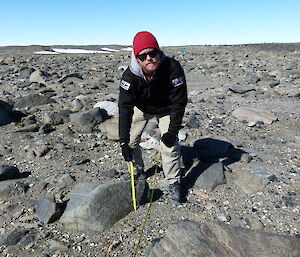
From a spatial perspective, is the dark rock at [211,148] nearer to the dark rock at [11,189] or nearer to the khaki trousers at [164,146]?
the khaki trousers at [164,146]

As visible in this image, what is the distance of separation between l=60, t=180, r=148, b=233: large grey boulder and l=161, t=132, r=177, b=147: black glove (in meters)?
0.84

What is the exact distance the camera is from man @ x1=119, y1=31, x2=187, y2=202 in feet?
13.1

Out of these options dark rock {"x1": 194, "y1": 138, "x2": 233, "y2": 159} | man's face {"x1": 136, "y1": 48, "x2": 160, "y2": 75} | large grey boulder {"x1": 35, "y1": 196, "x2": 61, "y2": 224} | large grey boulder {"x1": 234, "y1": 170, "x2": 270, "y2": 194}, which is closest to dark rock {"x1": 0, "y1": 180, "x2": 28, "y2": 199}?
large grey boulder {"x1": 35, "y1": 196, "x2": 61, "y2": 224}

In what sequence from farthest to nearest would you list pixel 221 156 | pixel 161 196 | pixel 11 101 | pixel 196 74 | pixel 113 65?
pixel 113 65, pixel 196 74, pixel 11 101, pixel 221 156, pixel 161 196

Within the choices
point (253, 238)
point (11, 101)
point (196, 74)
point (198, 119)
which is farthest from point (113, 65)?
point (253, 238)

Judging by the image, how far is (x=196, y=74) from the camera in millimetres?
14945

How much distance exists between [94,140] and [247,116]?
A: 4137 millimetres

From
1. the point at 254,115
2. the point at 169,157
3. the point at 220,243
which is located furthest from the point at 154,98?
the point at 254,115

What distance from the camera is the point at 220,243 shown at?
3334 millimetres

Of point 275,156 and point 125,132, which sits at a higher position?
point 125,132

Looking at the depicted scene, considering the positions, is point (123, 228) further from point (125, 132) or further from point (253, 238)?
point (253, 238)

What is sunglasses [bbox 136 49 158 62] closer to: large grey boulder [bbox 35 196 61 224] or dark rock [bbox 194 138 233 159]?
large grey boulder [bbox 35 196 61 224]

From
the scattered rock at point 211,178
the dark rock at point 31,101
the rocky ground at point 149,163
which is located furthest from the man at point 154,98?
the dark rock at point 31,101

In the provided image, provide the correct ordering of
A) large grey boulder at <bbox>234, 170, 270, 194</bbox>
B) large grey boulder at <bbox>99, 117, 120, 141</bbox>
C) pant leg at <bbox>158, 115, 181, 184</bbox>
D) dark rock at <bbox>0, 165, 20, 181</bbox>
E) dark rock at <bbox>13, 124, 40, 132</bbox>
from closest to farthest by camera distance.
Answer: pant leg at <bbox>158, 115, 181, 184</bbox>, large grey boulder at <bbox>234, 170, 270, 194</bbox>, dark rock at <bbox>0, 165, 20, 181</bbox>, large grey boulder at <bbox>99, 117, 120, 141</bbox>, dark rock at <bbox>13, 124, 40, 132</bbox>
